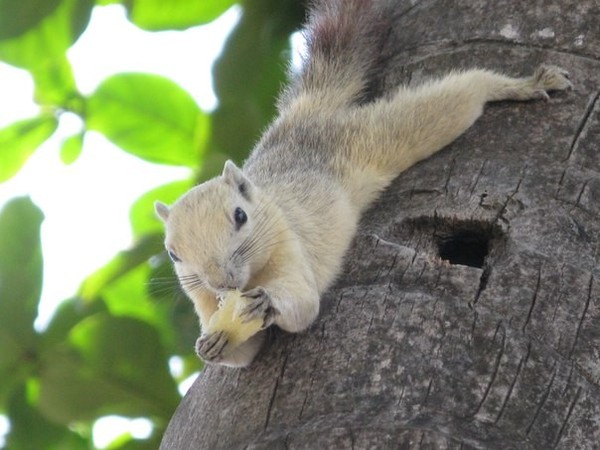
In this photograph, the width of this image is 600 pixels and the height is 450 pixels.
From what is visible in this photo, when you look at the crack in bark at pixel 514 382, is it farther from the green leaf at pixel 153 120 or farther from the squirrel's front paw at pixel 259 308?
the green leaf at pixel 153 120

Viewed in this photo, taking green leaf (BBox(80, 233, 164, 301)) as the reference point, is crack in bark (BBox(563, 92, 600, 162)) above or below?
above

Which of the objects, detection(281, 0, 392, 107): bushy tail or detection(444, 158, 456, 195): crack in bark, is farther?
detection(281, 0, 392, 107): bushy tail

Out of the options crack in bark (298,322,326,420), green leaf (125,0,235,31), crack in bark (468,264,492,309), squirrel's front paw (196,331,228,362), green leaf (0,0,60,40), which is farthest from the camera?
green leaf (125,0,235,31)

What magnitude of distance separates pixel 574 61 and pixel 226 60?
97 centimetres

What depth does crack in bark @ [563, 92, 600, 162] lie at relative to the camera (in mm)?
2486

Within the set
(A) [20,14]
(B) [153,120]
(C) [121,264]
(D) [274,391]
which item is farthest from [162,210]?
(D) [274,391]

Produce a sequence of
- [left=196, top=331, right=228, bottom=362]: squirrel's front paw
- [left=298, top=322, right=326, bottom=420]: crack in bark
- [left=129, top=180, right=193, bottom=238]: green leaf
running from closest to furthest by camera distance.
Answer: [left=298, top=322, right=326, bottom=420]: crack in bark
[left=196, top=331, right=228, bottom=362]: squirrel's front paw
[left=129, top=180, right=193, bottom=238]: green leaf

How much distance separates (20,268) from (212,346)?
0.75m

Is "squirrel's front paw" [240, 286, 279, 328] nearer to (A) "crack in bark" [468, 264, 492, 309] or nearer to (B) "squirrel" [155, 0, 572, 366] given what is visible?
(B) "squirrel" [155, 0, 572, 366]

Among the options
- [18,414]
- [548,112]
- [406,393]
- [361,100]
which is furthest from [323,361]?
Result: [361,100]

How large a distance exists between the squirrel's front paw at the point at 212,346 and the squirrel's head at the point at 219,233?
231 millimetres

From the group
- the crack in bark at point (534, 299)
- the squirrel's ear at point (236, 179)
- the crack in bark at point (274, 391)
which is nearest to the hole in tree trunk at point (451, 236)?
the crack in bark at point (534, 299)

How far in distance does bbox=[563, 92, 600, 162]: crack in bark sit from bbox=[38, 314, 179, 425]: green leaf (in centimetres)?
116

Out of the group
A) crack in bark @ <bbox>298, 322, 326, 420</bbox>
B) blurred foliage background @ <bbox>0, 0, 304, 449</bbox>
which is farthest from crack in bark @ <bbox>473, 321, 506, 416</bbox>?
blurred foliage background @ <bbox>0, 0, 304, 449</bbox>
